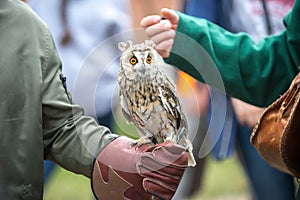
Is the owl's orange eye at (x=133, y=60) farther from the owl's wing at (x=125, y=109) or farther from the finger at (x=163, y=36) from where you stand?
the finger at (x=163, y=36)

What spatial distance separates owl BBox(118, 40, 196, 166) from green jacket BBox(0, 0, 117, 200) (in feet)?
0.76

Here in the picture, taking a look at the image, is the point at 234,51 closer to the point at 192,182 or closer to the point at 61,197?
the point at 192,182

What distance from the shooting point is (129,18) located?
12.0 ft

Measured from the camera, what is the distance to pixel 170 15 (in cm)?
278

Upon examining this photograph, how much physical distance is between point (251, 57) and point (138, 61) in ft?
2.95

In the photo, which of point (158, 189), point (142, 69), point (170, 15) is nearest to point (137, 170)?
point (158, 189)

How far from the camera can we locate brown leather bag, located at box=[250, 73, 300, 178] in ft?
7.99

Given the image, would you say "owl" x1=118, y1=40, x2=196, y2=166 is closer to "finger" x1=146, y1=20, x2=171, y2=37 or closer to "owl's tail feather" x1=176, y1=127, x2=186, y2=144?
"owl's tail feather" x1=176, y1=127, x2=186, y2=144

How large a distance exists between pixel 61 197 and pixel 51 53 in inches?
152

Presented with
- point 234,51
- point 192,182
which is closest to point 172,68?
point 234,51

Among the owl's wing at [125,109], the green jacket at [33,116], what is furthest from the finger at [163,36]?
the owl's wing at [125,109]

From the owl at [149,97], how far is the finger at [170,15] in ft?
1.98

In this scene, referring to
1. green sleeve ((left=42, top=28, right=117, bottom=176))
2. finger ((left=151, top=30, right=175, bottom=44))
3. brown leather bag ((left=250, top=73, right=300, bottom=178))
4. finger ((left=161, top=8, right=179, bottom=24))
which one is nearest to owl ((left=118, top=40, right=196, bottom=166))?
green sleeve ((left=42, top=28, right=117, bottom=176))

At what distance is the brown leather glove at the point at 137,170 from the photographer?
7.10 ft
